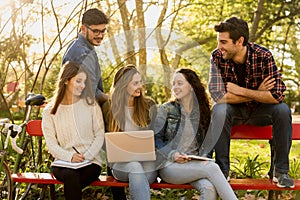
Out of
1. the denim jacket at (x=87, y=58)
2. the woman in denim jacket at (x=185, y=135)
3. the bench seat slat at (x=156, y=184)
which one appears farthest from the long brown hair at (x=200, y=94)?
the denim jacket at (x=87, y=58)

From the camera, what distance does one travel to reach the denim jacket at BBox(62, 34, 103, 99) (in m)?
3.41

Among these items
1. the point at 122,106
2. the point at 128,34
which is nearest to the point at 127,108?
the point at 122,106

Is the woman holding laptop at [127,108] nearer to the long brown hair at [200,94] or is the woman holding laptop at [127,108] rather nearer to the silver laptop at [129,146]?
the silver laptop at [129,146]

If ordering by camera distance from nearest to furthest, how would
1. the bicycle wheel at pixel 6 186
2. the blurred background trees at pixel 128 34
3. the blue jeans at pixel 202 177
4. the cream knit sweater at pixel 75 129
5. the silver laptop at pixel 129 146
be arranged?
1. the blue jeans at pixel 202 177
2. the silver laptop at pixel 129 146
3. the cream knit sweater at pixel 75 129
4. the bicycle wheel at pixel 6 186
5. the blurred background trees at pixel 128 34

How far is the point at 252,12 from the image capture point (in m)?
7.15

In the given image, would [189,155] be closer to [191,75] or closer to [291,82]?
[191,75]

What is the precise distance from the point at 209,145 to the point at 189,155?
→ 156mm

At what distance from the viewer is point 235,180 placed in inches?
135

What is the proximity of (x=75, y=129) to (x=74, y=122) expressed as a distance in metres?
0.05

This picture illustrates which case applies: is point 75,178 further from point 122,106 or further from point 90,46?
point 90,46

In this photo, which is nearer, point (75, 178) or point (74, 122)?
point (75, 178)

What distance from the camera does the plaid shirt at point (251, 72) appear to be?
133 inches

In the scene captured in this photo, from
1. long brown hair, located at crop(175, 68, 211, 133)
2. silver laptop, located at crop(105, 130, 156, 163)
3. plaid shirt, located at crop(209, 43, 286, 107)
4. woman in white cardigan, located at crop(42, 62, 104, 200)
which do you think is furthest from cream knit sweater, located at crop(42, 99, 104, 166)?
plaid shirt, located at crop(209, 43, 286, 107)

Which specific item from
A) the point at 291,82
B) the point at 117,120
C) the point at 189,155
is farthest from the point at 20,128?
the point at 291,82
